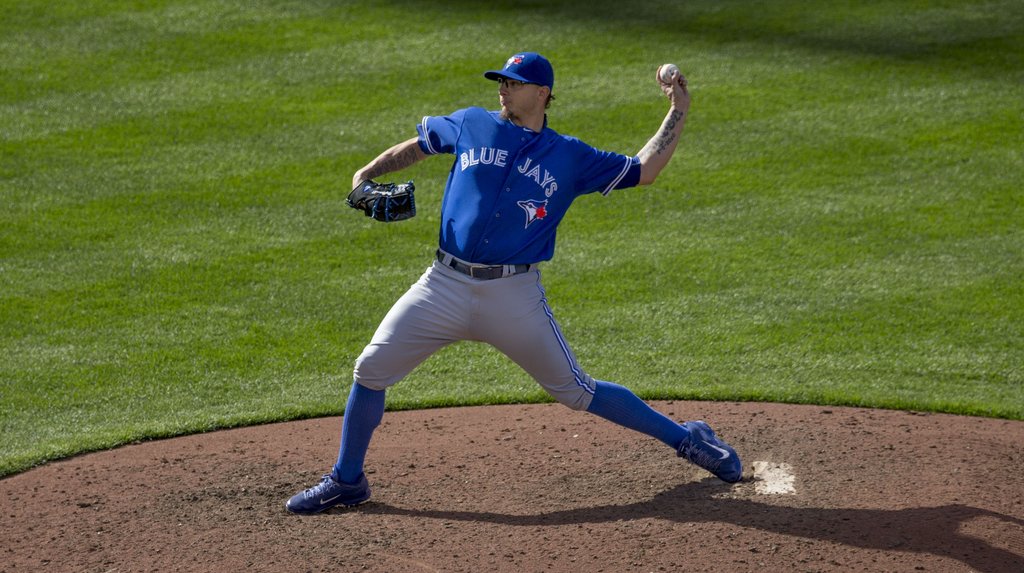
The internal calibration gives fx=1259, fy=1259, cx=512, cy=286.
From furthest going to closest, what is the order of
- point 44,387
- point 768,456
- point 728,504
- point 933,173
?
point 933,173, point 44,387, point 768,456, point 728,504

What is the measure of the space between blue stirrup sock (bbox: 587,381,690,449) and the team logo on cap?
703 mm

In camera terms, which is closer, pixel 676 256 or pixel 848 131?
pixel 676 256

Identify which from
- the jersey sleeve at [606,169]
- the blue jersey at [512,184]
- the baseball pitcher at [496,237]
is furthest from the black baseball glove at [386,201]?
the jersey sleeve at [606,169]

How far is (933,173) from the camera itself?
8.88 metres

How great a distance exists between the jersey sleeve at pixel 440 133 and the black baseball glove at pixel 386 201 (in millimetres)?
269

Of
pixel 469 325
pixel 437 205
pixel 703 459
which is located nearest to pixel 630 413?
pixel 703 459

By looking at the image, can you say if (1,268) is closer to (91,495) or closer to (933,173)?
(91,495)

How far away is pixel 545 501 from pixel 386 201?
51.0 inches

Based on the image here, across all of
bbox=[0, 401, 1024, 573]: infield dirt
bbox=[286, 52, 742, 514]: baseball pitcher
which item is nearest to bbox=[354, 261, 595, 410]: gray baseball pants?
bbox=[286, 52, 742, 514]: baseball pitcher

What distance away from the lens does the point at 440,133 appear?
479cm

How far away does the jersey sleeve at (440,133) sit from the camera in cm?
476

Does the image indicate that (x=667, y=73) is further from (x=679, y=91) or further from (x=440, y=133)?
(x=440, y=133)

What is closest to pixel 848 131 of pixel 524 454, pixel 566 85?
pixel 566 85

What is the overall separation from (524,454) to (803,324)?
2298mm
